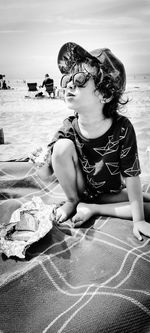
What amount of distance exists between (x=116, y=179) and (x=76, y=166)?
0.29 metres

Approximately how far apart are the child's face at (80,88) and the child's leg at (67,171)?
27cm

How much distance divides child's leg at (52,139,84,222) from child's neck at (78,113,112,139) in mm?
148

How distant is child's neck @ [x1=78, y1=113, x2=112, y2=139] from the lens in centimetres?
191

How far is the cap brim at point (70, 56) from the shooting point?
6.00 feet

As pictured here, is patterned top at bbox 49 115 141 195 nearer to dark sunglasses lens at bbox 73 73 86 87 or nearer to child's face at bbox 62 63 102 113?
child's face at bbox 62 63 102 113

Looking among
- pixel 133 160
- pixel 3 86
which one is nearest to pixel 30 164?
pixel 133 160

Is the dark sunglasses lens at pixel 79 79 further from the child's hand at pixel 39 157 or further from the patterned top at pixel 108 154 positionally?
the child's hand at pixel 39 157

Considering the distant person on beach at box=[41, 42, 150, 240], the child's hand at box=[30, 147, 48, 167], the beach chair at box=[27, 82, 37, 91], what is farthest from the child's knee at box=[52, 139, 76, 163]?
the beach chair at box=[27, 82, 37, 91]

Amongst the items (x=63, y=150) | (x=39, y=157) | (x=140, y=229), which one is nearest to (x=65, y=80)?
(x=63, y=150)

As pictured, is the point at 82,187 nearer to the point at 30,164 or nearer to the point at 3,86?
the point at 30,164

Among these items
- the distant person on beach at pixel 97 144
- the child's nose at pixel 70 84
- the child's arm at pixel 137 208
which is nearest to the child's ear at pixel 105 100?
the distant person on beach at pixel 97 144

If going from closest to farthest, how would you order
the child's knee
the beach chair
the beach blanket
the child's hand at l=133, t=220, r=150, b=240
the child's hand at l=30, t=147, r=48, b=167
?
1. the beach blanket
2. the child's hand at l=133, t=220, r=150, b=240
3. the child's knee
4. the child's hand at l=30, t=147, r=48, b=167
5. the beach chair

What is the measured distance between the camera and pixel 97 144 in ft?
6.23

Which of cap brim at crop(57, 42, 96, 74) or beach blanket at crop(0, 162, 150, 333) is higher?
cap brim at crop(57, 42, 96, 74)
